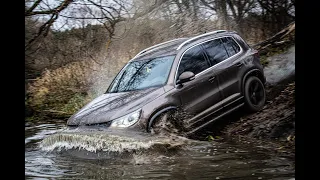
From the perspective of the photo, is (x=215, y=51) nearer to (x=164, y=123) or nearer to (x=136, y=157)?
(x=164, y=123)

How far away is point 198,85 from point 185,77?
0.55 feet

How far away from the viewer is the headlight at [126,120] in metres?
3.93

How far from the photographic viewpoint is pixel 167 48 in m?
4.37

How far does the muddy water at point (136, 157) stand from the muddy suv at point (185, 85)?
0.16 meters

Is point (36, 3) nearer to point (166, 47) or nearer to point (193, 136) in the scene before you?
point (166, 47)

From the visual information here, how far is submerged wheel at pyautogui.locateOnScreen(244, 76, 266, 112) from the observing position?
168 inches

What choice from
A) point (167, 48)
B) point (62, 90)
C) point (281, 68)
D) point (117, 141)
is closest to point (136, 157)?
point (117, 141)

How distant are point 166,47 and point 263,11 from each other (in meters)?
1.23

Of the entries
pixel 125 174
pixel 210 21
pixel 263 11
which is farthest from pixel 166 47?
pixel 125 174

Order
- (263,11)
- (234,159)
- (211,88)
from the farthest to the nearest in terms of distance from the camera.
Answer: (263,11)
(211,88)
(234,159)

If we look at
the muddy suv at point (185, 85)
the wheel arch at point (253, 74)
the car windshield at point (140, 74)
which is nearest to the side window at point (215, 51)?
the muddy suv at point (185, 85)

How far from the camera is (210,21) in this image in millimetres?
4383

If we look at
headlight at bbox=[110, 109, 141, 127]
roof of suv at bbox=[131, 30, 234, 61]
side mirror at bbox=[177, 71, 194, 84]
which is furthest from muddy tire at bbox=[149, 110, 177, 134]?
roof of suv at bbox=[131, 30, 234, 61]

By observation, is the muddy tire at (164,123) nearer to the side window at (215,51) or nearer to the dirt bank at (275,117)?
the dirt bank at (275,117)
